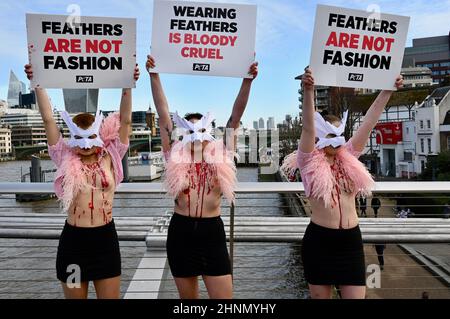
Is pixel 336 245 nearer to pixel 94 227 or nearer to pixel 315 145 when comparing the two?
pixel 315 145

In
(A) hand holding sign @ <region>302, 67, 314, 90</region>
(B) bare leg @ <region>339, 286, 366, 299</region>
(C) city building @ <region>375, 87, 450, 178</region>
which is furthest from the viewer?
(C) city building @ <region>375, 87, 450, 178</region>

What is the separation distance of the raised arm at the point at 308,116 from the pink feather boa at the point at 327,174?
0.09m

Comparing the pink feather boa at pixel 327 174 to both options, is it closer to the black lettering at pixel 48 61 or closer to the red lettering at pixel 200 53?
the red lettering at pixel 200 53

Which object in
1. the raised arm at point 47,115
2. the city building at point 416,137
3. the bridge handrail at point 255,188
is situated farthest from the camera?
the city building at point 416,137

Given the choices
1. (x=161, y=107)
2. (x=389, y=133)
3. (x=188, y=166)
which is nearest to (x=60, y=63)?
(x=161, y=107)

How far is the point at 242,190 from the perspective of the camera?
10.3ft

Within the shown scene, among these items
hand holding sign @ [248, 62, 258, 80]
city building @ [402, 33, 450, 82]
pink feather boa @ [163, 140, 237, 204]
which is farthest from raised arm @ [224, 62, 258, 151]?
city building @ [402, 33, 450, 82]

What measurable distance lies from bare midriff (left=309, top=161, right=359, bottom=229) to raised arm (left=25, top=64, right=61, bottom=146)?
1572mm

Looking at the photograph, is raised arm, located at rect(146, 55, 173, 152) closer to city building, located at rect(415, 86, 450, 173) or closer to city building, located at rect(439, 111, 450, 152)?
city building, located at rect(415, 86, 450, 173)

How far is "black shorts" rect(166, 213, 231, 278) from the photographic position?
252cm

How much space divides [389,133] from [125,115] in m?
39.8

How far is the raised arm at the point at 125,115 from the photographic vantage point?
2.79 meters

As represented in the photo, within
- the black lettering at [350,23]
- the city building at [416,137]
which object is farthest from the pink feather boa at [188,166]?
the city building at [416,137]

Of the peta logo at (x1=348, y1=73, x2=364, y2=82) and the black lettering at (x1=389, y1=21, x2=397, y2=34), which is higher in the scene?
the black lettering at (x1=389, y1=21, x2=397, y2=34)
